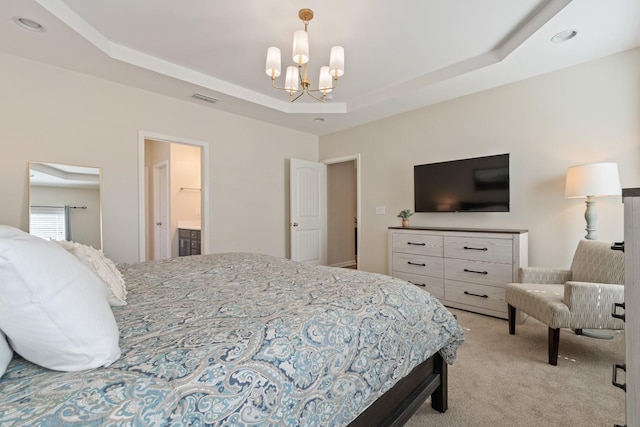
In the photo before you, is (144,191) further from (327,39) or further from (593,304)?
(593,304)

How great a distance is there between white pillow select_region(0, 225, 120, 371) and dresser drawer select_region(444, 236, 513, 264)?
325 centimetres

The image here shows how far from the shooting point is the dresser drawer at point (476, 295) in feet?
10.0

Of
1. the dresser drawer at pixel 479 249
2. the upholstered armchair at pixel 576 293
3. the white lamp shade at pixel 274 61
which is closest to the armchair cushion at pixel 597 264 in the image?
the upholstered armchair at pixel 576 293

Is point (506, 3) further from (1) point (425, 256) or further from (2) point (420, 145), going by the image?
(1) point (425, 256)

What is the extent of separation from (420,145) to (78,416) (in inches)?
167

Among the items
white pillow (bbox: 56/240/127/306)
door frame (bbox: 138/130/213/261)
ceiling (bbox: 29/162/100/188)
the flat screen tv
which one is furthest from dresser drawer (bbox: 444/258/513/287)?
ceiling (bbox: 29/162/100/188)

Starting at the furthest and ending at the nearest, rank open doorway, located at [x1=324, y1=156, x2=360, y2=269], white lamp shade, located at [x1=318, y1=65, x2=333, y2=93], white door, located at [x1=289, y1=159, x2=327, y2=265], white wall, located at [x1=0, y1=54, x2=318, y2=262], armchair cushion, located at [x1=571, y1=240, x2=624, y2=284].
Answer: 1. open doorway, located at [x1=324, y1=156, x2=360, y2=269]
2. white door, located at [x1=289, y1=159, x2=327, y2=265]
3. white wall, located at [x1=0, y1=54, x2=318, y2=262]
4. white lamp shade, located at [x1=318, y1=65, x2=333, y2=93]
5. armchair cushion, located at [x1=571, y1=240, x2=624, y2=284]

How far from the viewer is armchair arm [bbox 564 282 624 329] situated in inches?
78.9

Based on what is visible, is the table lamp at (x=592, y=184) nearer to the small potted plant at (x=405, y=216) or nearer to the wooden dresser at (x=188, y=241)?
the small potted plant at (x=405, y=216)

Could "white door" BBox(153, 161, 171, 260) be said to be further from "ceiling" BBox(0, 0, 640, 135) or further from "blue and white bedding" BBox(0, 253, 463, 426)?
"blue and white bedding" BBox(0, 253, 463, 426)

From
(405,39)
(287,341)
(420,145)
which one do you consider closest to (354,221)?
(420,145)

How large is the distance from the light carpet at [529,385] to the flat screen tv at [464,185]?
1434mm

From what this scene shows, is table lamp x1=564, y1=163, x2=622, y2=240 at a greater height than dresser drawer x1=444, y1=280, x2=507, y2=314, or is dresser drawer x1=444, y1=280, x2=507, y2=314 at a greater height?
table lamp x1=564, y1=163, x2=622, y2=240

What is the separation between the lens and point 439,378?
161 centimetres
